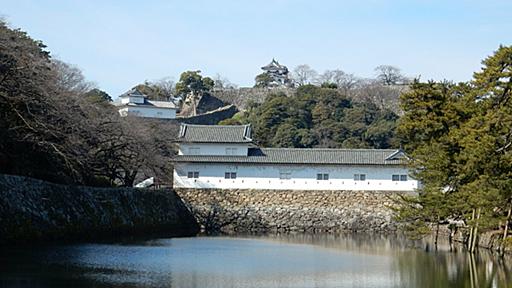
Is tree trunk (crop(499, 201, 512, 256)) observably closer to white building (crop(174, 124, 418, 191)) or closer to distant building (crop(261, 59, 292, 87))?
white building (crop(174, 124, 418, 191))

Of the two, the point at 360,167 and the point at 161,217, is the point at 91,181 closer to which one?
the point at 161,217

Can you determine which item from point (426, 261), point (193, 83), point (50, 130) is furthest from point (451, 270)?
point (193, 83)

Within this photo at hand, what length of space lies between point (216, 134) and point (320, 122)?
16.6 metres

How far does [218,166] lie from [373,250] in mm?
12804

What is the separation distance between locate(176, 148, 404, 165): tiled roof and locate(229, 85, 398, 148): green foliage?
12.1 meters

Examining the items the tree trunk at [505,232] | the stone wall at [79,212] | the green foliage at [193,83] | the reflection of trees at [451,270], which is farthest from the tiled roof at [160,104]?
the tree trunk at [505,232]

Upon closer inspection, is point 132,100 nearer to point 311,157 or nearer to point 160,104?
point 160,104

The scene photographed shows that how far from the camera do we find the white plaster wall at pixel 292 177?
33.8 metres

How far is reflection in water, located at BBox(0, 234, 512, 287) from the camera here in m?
13.4

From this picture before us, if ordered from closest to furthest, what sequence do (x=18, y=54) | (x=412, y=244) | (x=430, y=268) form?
1. (x=430, y=268)
2. (x=18, y=54)
3. (x=412, y=244)

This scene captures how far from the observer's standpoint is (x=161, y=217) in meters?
29.7

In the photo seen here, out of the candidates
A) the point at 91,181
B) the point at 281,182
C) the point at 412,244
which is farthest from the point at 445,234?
the point at 91,181

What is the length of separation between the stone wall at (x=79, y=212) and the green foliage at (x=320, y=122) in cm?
1658

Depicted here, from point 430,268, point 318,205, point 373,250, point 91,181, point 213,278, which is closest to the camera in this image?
point 213,278
